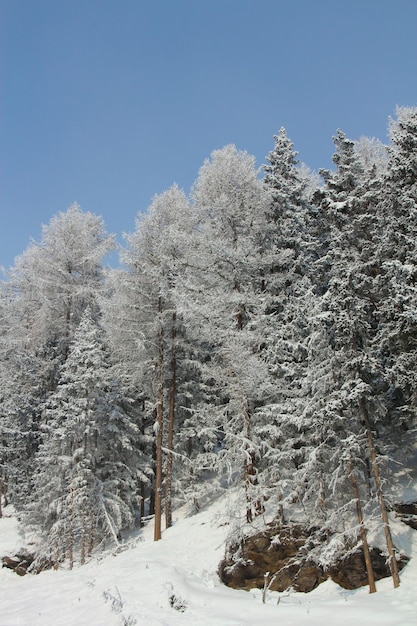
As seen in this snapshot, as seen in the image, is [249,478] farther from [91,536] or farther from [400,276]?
[91,536]

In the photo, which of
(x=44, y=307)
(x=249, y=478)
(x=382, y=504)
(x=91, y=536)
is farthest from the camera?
(x=44, y=307)

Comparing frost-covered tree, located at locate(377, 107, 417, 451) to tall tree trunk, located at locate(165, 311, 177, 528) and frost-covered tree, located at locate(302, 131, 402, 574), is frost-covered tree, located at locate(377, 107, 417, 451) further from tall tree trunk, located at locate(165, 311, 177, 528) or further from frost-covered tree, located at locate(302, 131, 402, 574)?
tall tree trunk, located at locate(165, 311, 177, 528)

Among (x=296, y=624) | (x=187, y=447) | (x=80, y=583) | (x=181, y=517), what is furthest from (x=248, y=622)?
(x=187, y=447)

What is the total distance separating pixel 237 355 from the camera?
17.4 meters

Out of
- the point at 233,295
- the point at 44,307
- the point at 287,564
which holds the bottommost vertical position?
the point at 287,564

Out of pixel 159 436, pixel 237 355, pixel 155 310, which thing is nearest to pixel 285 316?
pixel 237 355

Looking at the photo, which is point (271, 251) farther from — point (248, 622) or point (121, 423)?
point (248, 622)

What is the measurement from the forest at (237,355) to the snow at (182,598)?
1.27 meters

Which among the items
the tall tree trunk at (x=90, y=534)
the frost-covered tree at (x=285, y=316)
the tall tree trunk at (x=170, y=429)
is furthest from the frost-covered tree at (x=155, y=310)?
the frost-covered tree at (x=285, y=316)

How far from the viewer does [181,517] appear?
2209 cm

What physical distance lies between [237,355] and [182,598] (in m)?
8.32

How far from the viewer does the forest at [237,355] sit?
15.5 meters

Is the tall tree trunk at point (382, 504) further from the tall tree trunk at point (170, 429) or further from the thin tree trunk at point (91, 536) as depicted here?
the thin tree trunk at point (91, 536)

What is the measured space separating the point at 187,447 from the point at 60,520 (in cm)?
738
